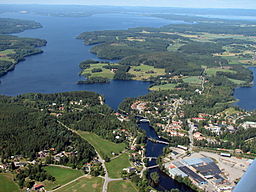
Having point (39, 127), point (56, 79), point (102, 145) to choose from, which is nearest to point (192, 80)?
point (56, 79)

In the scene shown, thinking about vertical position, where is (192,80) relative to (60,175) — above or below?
above

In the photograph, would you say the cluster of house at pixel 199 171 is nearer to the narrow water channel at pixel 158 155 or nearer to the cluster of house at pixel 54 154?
the narrow water channel at pixel 158 155

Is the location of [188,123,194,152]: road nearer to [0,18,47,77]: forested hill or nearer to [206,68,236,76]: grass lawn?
[206,68,236,76]: grass lawn

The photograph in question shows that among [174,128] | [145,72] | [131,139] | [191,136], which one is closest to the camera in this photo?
[131,139]

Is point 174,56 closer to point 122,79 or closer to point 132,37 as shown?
point 122,79

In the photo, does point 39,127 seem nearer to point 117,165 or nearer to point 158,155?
point 117,165

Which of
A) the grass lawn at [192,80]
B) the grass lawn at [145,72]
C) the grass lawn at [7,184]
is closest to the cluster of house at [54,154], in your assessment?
the grass lawn at [7,184]

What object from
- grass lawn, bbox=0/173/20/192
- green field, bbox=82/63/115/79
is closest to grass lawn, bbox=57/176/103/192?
grass lawn, bbox=0/173/20/192

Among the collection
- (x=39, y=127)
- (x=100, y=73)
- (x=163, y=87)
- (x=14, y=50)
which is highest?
(x=14, y=50)
